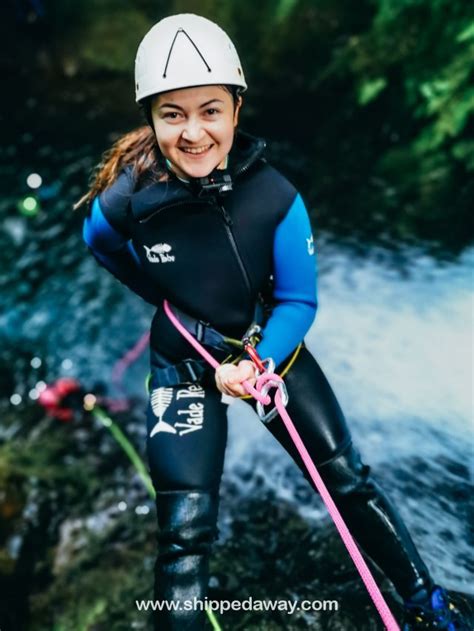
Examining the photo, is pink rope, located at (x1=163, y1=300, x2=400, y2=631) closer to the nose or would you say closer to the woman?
the woman

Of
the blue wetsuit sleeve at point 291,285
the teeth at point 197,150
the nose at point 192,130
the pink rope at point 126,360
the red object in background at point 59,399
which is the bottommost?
the red object in background at point 59,399

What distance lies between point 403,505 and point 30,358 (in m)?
4.62

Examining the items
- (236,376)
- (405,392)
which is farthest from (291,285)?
(405,392)

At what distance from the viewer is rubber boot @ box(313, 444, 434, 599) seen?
9.66 ft

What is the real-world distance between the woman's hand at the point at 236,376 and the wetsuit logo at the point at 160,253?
624mm

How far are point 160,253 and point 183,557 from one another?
139 cm

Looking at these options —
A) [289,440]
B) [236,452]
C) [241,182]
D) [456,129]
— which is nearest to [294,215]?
[241,182]

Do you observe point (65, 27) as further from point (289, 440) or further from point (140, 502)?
point (289, 440)

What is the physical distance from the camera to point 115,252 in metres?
3.20

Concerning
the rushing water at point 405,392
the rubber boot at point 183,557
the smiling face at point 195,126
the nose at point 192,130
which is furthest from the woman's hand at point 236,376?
the rushing water at point 405,392

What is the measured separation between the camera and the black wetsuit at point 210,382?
9.14 ft

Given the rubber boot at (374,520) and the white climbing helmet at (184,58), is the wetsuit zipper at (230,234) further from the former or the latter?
the rubber boot at (374,520)

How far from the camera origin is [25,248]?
8.84 meters

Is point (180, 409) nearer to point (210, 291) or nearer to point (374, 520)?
point (210, 291)
